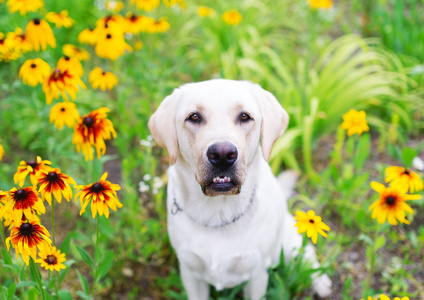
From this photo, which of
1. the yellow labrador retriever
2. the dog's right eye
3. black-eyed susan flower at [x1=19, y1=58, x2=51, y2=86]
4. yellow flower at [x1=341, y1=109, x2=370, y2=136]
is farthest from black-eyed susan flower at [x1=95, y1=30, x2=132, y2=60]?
yellow flower at [x1=341, y1=109, x2=370, y2=136]

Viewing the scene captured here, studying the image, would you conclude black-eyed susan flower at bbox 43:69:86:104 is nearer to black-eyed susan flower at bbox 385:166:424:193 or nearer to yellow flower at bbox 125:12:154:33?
yellow flower at bbox 125:12:154:33

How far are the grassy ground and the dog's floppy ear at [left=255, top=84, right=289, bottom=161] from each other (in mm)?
694

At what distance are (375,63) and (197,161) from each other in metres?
2.73

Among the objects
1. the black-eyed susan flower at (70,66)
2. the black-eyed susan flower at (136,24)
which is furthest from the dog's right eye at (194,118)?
the black-eyed susan flower at (136,24)

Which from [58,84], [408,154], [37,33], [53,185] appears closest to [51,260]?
[53,185]

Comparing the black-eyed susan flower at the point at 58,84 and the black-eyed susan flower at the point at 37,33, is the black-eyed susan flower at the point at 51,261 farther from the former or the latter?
the black-eyed susan flower at the point at 37,33

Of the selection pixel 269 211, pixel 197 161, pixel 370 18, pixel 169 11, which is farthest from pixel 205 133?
pixel 370 18

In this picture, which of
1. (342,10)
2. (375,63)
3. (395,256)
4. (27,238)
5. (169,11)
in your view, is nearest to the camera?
(27,238)

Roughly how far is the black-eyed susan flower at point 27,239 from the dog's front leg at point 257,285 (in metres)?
1.07

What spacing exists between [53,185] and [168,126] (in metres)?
0.54

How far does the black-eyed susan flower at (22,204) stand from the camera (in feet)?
3.90

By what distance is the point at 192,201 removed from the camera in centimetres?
172

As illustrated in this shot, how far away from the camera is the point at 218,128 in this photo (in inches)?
57.9

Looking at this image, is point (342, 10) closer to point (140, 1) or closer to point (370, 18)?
point (370, 18)
